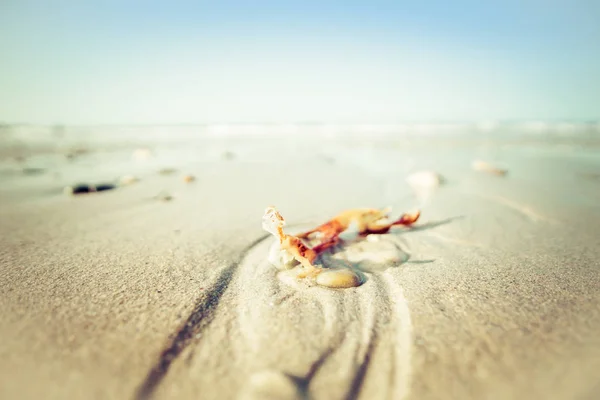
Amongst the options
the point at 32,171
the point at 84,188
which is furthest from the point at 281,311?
the point at 32,171

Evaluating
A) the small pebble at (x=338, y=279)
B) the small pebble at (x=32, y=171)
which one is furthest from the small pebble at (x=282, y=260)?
the small pebble at (x=32, y=171)

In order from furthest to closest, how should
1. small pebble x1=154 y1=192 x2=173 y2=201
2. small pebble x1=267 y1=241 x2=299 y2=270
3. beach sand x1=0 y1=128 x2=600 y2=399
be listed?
small pebble x1=154 y1=192 x2=173 y2=201 < small pebble x1=267 y1=241 x2=299 y2=270 < beach sand x1=0 y1=128 x2=600 y2=399

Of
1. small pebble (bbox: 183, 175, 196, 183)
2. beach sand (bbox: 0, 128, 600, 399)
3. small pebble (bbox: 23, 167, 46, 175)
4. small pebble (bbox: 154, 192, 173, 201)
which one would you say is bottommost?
beach sand (bbox: 0, 128, 600, 399)

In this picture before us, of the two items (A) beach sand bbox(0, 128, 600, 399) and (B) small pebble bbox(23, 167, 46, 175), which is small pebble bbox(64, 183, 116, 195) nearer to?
(A) beach sand bbox(0, 128, 600, 399)

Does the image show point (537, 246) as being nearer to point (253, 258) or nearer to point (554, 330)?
point (554, 330)

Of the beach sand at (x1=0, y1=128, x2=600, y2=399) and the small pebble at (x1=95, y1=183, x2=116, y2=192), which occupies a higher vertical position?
the small pebble at (x1=95, y1=183, x2=116, y2=192)

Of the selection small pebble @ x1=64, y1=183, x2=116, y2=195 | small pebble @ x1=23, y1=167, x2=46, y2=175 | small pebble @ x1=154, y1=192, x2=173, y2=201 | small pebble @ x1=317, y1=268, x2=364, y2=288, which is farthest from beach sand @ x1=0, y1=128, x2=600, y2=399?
small pebble @ x1=23, y1=167, x2=46, y2=175

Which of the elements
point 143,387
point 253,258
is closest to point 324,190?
point 253,258
